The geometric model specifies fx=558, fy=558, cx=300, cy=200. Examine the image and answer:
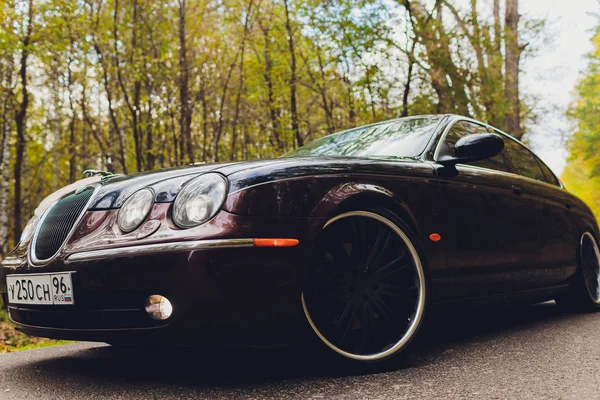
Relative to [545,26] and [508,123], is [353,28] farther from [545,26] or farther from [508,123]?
[545,26]

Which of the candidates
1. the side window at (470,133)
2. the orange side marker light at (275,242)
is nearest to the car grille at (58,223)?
the orange side marker light at (275,242)

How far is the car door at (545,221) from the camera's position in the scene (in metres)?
3.68

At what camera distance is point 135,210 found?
→ 222cm

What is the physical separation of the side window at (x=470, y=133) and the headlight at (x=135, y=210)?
1.80 m

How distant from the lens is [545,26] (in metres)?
15.0

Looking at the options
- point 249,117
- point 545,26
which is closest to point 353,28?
point 249,117

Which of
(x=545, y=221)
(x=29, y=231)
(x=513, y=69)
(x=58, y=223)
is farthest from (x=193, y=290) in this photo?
(x=513, y=69)

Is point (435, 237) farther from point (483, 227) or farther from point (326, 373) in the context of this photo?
point (326, 373)

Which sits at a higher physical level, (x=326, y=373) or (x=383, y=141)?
(x=383, y=141)

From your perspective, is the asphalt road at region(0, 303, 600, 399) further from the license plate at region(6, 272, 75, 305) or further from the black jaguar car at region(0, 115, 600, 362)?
the license plate at region(6, 272, 75, 305)

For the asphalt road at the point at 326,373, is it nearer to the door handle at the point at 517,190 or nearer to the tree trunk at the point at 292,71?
the door handle at the point at 517,190

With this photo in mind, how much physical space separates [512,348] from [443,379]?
32.7 inches

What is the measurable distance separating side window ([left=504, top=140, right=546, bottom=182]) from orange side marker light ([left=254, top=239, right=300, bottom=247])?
93.9 inches

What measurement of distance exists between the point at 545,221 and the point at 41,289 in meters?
3.17
